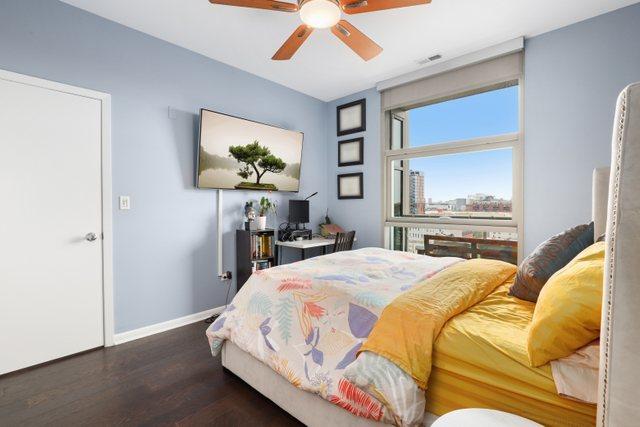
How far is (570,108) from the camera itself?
9.07ft

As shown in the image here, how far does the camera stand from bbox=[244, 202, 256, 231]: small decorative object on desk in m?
3.54

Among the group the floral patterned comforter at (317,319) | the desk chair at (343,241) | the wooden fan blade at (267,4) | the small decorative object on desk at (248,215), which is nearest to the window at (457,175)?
the desk chair at (343,241)

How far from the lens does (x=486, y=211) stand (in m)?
3.37

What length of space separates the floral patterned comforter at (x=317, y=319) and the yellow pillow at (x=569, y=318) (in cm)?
61

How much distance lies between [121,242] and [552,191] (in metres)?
3.94

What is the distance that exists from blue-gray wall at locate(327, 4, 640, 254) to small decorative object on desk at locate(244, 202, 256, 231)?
9.38ft

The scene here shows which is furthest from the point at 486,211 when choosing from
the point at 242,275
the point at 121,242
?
the point at 121,242

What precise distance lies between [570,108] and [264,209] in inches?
125

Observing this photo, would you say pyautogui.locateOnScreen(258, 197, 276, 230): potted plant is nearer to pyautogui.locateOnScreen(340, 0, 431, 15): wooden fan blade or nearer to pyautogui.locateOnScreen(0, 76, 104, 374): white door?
pyautogui.locateOnScreen(0, 76, 104, 374): white door

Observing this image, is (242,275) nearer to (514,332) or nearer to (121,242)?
(121,242)

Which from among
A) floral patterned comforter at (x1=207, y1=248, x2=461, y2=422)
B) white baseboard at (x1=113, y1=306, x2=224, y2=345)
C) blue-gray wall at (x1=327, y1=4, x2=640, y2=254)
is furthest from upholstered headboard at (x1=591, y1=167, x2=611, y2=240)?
white baseboard at (x1=113, y1=306, x2=224, y2=345)

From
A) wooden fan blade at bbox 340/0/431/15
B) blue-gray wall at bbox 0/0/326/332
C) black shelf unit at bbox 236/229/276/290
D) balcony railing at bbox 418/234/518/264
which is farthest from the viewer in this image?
black shelf unit at bbox 236/229/276/290

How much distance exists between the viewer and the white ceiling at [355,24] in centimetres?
249

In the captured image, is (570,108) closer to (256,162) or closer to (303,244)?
(303,244)
